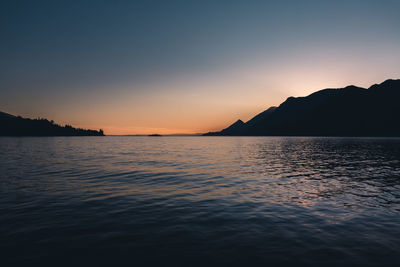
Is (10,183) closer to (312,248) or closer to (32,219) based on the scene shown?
(32,219)

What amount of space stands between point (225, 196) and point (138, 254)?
9867mm

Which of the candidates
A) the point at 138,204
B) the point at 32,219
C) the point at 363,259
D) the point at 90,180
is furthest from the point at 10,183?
the point at 363,259

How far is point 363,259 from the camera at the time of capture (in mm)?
7828

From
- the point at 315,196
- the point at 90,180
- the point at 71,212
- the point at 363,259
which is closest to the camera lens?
the point at 363,259

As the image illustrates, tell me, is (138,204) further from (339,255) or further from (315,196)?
(315,196)

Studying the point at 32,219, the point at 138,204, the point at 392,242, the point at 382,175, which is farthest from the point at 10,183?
the point at 382,175

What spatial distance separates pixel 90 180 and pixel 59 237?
14261mm

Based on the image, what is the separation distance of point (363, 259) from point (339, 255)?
30.6 inches

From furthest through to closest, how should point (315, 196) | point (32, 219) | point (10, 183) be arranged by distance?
point (10, 183)
point (315, 196)
point (32, 219)

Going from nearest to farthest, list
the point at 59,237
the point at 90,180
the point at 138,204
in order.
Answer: the point at 59,237 < the point at 138,204 < the point at 90,180

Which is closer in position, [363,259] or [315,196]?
[363,259]

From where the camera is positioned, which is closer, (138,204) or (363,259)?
(363,259)

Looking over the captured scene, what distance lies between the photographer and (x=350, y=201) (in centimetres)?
1545

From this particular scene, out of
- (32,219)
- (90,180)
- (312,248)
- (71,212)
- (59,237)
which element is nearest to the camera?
(312,248)
